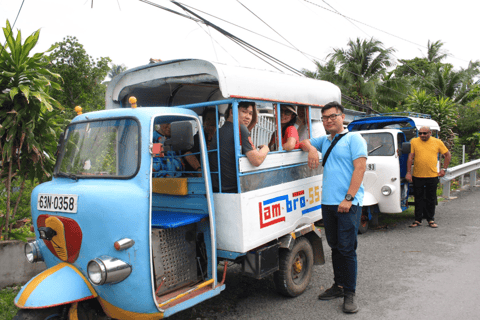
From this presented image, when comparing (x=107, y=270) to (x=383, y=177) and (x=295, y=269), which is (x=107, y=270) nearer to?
(x=295, y=269)

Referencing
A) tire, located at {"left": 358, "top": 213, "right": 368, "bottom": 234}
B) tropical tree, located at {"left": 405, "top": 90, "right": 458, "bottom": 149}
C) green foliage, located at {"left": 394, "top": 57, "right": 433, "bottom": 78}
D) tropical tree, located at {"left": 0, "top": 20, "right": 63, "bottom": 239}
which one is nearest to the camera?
tropical tree, located at {"left": 0, "top": 20, "right": 63, "bottom": 239}

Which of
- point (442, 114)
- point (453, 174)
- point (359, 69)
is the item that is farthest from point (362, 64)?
point (453, 174)

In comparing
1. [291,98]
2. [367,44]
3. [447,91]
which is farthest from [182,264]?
[447,91]

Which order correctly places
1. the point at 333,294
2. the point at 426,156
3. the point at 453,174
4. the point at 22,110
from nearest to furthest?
the point at 333,294, the point at 22,110, the point at 426,156, the point at 453,174

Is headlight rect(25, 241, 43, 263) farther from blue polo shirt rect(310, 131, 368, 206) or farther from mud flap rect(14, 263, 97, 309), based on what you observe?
blue polo shirt rect(310, 131, 368, 206)

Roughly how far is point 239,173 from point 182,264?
1.06 meters

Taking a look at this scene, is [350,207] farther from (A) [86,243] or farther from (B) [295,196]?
(A) [86,243]

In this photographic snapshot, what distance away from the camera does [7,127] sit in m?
4.68

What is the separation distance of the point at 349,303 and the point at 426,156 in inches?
187

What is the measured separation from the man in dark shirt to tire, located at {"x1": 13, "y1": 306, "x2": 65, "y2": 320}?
176cm

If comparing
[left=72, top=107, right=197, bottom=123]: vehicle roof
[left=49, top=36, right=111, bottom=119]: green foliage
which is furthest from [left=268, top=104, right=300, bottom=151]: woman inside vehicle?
[left=49, top=36, right=111, bottom=119]: green foliage

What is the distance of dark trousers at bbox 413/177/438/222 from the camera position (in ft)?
25.5

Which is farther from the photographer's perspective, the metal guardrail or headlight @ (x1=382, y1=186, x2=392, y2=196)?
the metal guardrail

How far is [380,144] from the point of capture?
7.91 meters
